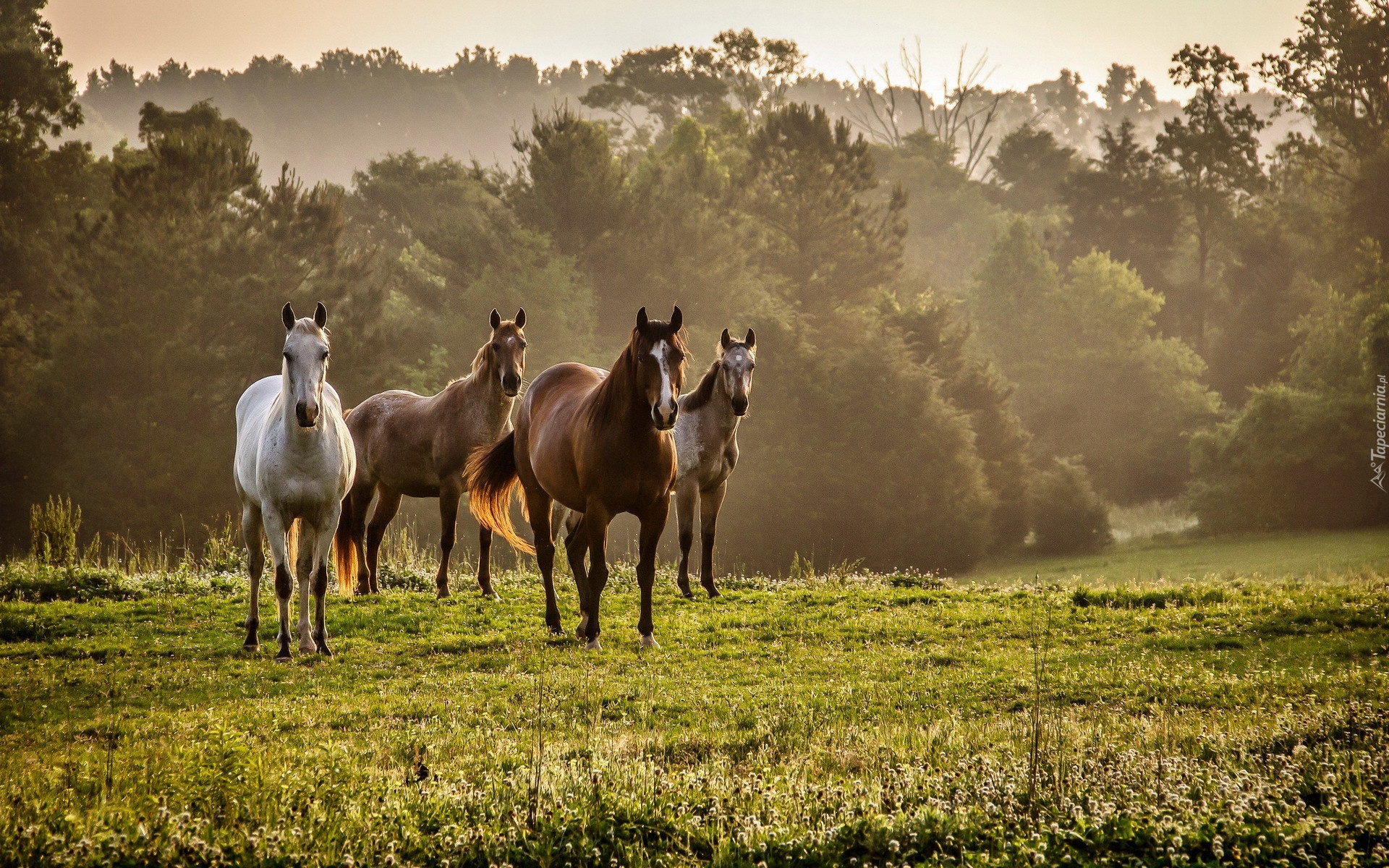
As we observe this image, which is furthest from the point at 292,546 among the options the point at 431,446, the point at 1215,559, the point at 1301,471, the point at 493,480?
the point at 1301,471

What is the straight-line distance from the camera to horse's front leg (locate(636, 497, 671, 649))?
352 inches

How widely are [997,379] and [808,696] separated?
126ft

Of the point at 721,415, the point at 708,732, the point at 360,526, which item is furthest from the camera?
the point at 360,526

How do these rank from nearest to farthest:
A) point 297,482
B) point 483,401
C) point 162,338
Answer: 1. point 297,482
2. point 483,401
3. point 162,338

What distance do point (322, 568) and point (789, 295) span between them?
135 ft

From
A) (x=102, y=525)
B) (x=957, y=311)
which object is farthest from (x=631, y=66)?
(x=102, y=525)

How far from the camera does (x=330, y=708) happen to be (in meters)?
6.91

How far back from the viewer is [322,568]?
8914 millimetres

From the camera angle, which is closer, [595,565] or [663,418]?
[663,418]

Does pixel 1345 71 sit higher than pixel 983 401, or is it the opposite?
pixel 1345 71

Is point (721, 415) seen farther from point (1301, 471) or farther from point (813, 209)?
point (813, 209)

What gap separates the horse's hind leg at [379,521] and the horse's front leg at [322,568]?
430cm

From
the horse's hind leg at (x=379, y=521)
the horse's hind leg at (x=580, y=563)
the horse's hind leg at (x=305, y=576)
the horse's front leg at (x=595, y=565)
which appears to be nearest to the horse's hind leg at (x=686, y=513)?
the horse's hind leg at (x=580, y=563)

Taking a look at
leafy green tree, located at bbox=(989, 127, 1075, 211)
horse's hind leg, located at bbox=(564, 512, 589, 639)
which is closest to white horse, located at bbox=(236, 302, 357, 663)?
horse's hind leg, located at bbox=(564, 512, 589, 639)
